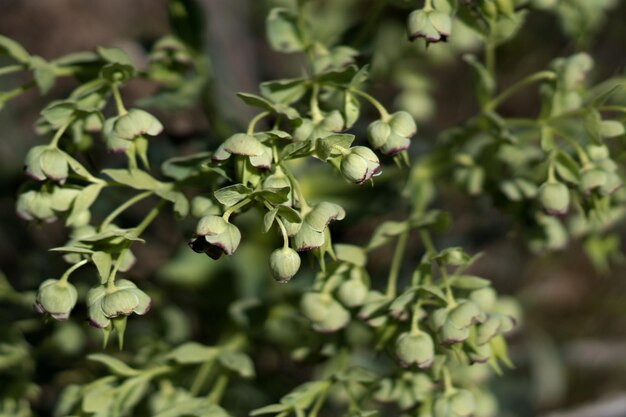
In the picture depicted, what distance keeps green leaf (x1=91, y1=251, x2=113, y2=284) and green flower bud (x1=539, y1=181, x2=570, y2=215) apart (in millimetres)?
414

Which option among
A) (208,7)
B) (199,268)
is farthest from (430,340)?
(208,7)

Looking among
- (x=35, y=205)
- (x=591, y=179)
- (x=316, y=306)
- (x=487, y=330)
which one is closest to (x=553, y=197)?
(x=591, y=179)

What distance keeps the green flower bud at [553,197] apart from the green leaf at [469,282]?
0.10 meters

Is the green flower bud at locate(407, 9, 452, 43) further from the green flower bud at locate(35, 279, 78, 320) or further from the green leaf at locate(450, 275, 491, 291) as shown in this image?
the green flower bud at locate(35, 279, 78, 320)

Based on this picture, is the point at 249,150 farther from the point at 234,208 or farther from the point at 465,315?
the point at 465,315

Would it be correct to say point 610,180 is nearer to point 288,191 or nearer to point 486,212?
point 288,191

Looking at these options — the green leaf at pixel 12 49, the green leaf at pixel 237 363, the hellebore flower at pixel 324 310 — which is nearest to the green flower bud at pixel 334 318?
the hellebore flower at pixel 324 310

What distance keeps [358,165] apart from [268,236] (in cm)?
53

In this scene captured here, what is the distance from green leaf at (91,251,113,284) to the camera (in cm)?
72

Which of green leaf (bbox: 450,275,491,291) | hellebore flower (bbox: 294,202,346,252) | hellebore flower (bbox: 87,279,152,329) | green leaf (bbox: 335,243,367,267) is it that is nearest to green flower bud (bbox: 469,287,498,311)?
green leaf (bbox: 450,275,491,291)

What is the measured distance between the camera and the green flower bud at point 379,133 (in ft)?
2.47

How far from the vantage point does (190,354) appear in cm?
91

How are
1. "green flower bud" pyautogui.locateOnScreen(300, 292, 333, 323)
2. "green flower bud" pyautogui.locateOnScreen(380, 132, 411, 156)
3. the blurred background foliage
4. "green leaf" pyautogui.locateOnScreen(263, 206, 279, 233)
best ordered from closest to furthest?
"green leaf" pyautogui.locateOnScreen(263, 206, 279, 233), "green flower bud" pyautogui.locateOnScreen(380, 132, 411, 156), "green flower bud" pyautogui.locateOnScreen(300, 292, 333, 323), the blurred background foliage

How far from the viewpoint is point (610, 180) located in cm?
81
